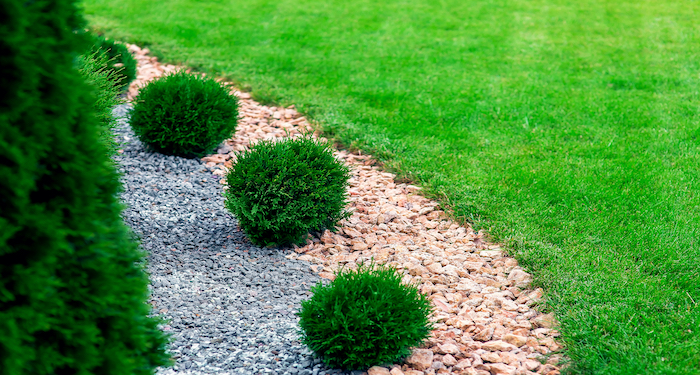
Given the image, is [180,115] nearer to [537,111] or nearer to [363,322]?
[363,322]

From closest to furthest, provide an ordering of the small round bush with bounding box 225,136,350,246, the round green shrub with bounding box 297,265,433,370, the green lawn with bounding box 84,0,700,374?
the round green shrub with bounding box 297,265,433,370
the green lawn with bounding box 84,0,700,374
the small round bush with bounding box 225,136,350,246

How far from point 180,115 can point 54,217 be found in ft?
12.0

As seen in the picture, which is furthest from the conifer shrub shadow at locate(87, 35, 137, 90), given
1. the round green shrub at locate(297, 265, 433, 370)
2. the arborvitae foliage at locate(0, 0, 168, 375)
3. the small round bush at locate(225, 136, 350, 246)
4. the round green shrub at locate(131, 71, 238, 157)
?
the arborvitae foliage at locate(0, 0, 168, 375)

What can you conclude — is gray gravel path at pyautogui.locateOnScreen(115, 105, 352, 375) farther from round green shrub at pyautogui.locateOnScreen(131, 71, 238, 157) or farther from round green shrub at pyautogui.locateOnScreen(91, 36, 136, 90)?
round green shrub at pyautogui.locateOnScreen(91, 36, 136, 90)

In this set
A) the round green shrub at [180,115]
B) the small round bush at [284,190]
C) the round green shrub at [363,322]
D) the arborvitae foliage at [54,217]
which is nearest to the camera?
the arborvitae foliage at [54,217]

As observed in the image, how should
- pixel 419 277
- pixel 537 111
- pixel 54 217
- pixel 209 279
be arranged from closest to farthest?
pixel 54 217
pixel 209 279
pixel 419 277
pixel 537 111

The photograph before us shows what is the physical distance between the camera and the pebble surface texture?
10.1ft

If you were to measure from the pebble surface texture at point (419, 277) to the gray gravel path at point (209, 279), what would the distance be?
0.5 inches

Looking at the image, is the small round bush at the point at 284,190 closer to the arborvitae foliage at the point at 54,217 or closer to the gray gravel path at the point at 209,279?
the gray gravel path at the point at 209,279

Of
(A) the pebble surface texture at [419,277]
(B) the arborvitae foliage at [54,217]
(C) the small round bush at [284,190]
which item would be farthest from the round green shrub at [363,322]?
(B) the arborvitae foliage at [54,217]

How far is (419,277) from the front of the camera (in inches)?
152

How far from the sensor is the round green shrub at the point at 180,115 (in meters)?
5.14

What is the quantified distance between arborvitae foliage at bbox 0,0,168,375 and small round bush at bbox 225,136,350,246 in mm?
2123

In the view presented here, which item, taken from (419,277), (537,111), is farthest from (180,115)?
(537,111)
